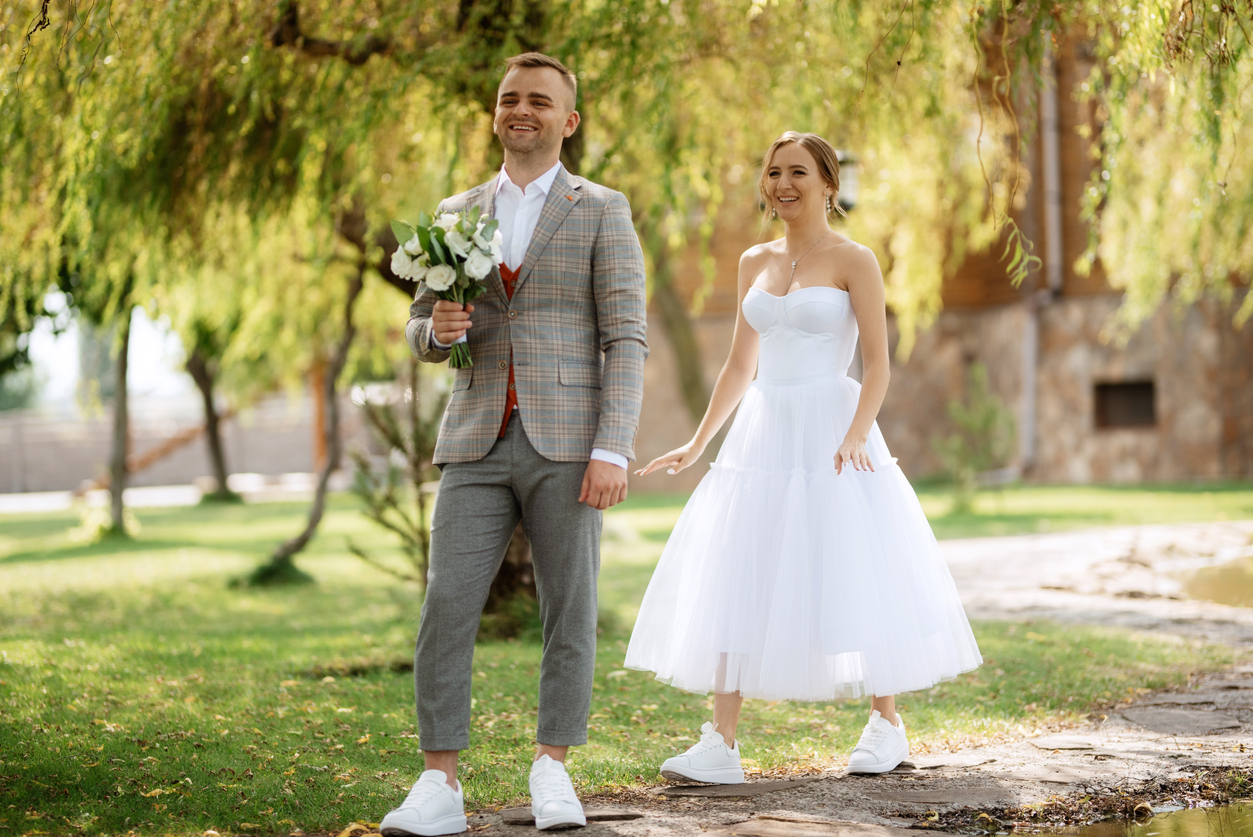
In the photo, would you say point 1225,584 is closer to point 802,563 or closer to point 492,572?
point 802,563

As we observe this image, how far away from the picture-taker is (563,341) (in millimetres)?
3258

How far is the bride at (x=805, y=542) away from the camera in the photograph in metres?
3.57

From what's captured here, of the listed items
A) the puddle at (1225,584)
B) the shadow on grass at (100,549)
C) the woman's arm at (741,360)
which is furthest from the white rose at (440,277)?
the shadow on grass at (100,549)

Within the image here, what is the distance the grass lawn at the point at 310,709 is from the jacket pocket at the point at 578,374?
1.31 meters

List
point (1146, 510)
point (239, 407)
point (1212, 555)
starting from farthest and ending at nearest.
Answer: point (239, 407) → point (1146, 510) → point (1212, 555)

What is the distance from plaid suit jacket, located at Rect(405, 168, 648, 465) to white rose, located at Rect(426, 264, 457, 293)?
208 mm

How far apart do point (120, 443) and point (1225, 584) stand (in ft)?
38.2

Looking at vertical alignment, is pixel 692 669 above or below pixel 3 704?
above

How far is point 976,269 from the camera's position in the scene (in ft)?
65.8

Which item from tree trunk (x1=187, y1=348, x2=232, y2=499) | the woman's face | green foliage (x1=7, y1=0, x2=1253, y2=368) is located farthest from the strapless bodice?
tree trunk (x1=187, y1=348, x2=232, y2=499)

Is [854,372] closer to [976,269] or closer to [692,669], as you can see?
[976,269]

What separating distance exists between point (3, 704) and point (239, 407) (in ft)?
69.4

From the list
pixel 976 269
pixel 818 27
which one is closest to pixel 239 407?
pixel 976 269

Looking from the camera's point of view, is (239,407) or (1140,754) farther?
(239,407)
